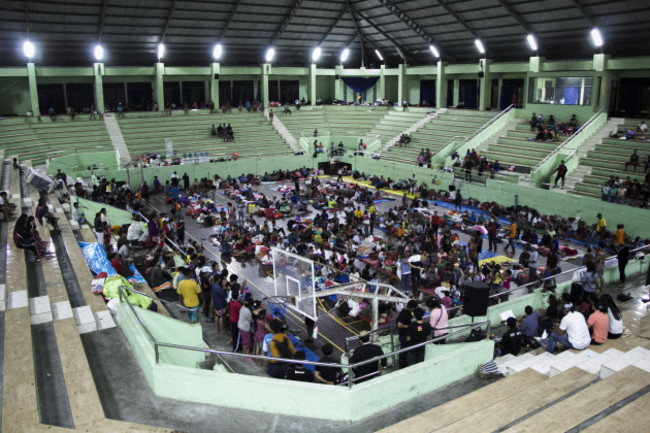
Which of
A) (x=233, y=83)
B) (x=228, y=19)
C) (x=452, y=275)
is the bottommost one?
(x=452, y=275)

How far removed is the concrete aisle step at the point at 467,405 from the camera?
21.3 ft

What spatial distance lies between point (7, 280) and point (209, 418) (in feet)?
20.5

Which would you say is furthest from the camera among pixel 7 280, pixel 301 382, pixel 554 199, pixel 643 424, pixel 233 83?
pixel 233 83

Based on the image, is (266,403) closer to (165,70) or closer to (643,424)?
(643,424)

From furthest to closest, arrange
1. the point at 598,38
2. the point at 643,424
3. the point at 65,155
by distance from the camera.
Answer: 1. the point at 65,155
2. the point at 598,38
3. the point at 643,424

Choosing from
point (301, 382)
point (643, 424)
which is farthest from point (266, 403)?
point (643, 424)

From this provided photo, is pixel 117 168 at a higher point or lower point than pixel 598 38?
lower

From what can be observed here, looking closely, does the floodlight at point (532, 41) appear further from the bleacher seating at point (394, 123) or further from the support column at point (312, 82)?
the support column at point (312, 82)

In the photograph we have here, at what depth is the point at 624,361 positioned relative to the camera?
8.37 m

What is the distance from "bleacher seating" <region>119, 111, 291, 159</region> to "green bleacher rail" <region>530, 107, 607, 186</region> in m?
17.1

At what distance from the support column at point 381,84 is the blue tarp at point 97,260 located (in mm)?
33029

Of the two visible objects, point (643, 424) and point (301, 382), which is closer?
point (643, 424)

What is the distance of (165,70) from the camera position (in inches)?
1494

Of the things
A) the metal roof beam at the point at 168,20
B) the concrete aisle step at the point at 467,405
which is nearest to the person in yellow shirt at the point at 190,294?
the concrete aisle step at the point at 467,405
